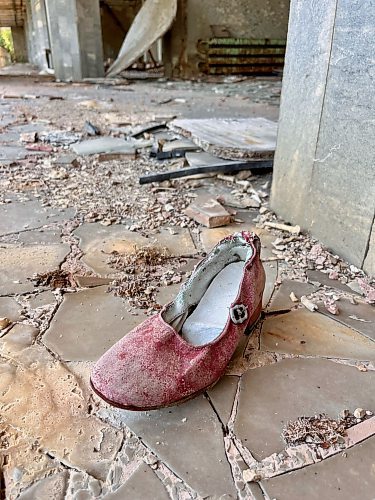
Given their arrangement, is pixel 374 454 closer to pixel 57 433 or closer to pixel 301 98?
pixel 57 433

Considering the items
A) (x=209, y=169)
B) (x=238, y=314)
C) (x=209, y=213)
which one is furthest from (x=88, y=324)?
(x=209, y=169)

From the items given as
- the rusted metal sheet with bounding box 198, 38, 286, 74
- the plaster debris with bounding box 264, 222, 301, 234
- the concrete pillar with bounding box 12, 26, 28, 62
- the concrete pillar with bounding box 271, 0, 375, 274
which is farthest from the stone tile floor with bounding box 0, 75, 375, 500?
the concrete pillar with bounding box 12, 26, 28, 62

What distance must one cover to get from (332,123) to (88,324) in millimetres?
1378

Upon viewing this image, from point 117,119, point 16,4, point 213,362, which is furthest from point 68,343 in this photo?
point 16,4

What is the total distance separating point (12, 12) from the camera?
2031 centimetres

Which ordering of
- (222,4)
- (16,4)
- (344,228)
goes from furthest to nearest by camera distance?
(16,4) → (222,4) → (344,228)

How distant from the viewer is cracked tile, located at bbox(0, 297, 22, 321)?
1.56m

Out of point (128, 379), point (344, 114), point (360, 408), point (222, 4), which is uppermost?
point (222, 4)

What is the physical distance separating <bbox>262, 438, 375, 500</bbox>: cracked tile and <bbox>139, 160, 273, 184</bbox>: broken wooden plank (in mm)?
2282

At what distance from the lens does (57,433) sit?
1091mm

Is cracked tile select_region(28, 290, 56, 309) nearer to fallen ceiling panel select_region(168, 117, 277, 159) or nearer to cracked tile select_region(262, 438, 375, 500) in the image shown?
cracked tile select_region(262, 438, 375, 500)

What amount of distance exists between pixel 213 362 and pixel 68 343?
0.52 meters

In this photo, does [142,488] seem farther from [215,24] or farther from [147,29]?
[215,24]

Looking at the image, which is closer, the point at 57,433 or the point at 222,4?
the point at 57,433
